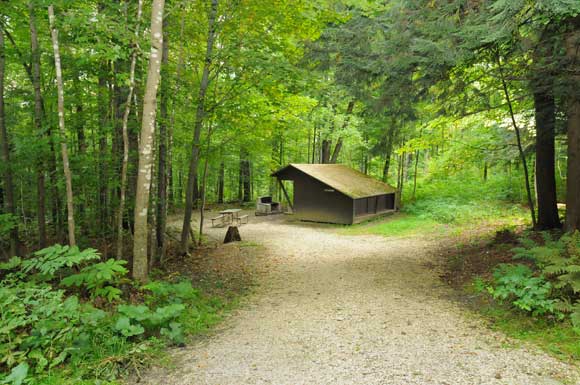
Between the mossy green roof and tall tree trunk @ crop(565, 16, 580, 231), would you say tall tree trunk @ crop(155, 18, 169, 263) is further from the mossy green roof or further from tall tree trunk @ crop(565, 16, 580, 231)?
the mossy green roof

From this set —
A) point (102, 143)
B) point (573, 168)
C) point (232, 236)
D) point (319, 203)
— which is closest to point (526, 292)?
point (573, 168)

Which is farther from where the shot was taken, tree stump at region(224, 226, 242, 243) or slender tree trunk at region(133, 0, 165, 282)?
tree stump at region(224, 226, 242, 243)

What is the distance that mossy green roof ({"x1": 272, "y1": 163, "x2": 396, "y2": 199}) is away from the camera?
57.8 feet

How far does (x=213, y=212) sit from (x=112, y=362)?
60.3ft

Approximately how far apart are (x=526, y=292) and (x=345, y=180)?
46.3ft

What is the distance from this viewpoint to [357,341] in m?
4.53

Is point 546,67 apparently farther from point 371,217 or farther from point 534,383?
point 371,217

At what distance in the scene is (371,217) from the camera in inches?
734

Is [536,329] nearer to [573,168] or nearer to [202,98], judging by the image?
[573,168]

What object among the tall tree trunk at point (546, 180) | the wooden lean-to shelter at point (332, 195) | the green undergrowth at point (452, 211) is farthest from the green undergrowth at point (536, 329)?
the wooden lean-to shelter at point (332, 195)

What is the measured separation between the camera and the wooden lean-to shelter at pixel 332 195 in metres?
17.6

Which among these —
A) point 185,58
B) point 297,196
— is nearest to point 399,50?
point 185,58

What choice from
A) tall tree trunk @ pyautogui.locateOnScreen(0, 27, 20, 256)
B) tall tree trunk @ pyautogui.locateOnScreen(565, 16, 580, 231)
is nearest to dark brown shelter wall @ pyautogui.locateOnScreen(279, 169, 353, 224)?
tall tree trunk @ pyautogui.locateOnScreen(565, 16, 580, 231)

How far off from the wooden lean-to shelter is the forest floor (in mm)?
9110
